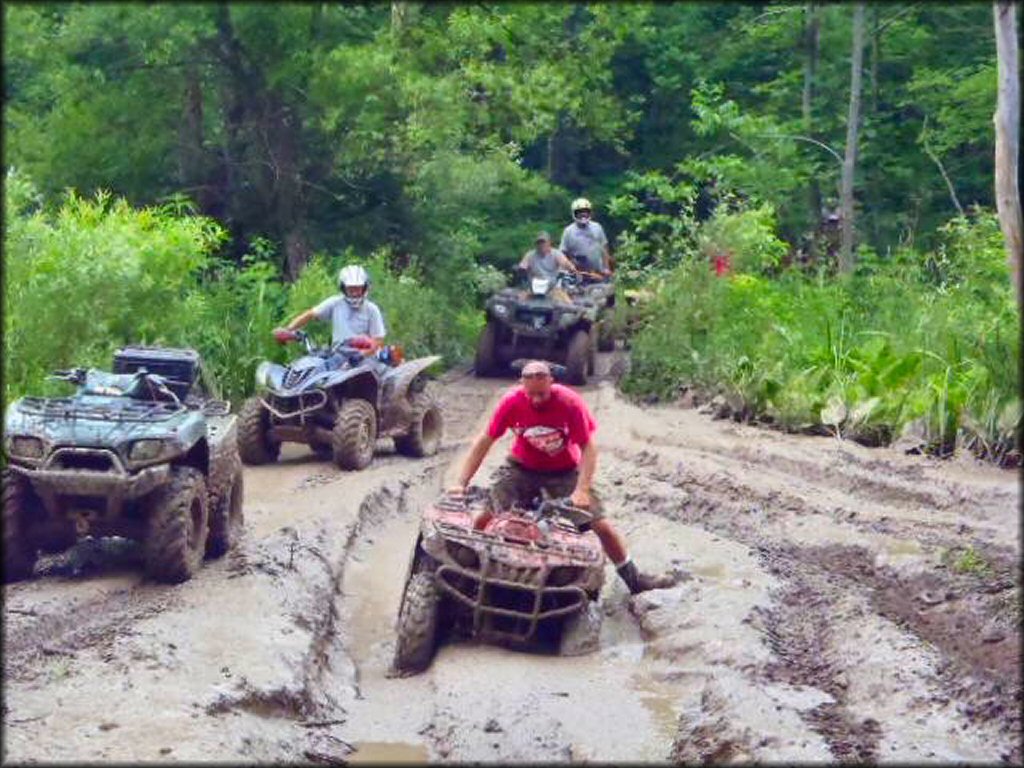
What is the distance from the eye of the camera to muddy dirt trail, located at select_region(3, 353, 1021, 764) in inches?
308

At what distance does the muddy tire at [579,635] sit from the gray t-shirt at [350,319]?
6080 millimetres

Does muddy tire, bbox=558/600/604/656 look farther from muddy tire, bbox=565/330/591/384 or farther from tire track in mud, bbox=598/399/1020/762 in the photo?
muddy tire, bbox=565/330/591/384

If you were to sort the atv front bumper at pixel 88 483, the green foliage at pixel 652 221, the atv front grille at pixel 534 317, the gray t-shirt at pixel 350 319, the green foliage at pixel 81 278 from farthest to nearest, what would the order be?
the green foliage at pixel 652 221 → the atv front grille at pixel 534 317 → the gray t-shirt at pixel 350 319 → the green foliage at pixel 81 278 → the atv front bumper at pixel 88 483

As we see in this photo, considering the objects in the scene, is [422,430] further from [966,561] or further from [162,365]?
[966,561]

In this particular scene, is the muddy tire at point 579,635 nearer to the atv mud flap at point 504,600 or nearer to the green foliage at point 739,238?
the atv mud flap at point 504,600

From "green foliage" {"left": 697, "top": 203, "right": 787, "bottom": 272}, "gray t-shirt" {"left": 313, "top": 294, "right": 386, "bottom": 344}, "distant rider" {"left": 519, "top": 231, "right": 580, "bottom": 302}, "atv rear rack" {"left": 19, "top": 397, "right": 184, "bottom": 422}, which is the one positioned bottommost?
"atv rear rack" {"left": 19, "top": 397, "right": 184, "bottom": 422}

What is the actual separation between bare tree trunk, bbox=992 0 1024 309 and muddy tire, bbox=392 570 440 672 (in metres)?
6.07

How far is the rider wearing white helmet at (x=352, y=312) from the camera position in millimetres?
15242

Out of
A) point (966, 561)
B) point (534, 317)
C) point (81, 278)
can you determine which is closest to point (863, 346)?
point (534, 317)

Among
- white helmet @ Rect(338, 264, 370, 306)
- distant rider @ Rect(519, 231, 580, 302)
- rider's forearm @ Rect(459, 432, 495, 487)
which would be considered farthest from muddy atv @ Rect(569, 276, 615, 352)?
rider's forearm @ Rect(459, 432, 495, 487)

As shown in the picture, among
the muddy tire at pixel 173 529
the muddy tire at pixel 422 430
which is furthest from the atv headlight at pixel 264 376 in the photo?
the muddy tire at pixel 173 529

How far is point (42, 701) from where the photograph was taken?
7750 millimetres

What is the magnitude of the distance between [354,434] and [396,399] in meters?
0.88

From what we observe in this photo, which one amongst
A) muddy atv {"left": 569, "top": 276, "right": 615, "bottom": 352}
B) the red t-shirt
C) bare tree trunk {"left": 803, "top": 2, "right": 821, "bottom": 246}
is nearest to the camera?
bare tree trunk {"left": 803, "top": 2, "right": 821, "bottom": 246}
